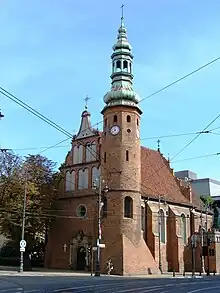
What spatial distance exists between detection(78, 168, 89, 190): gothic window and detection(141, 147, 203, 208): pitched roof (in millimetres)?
6080

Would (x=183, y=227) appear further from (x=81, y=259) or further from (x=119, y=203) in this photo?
(x=119, y=203)

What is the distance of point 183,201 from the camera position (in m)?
54.7

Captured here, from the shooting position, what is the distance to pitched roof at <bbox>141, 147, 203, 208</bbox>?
50353mm

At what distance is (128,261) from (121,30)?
23.4 meters

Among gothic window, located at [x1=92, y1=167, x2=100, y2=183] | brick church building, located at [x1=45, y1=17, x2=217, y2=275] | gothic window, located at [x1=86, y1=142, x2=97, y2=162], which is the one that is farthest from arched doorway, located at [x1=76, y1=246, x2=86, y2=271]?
gothic window, located at [x1=86, y1=142, x2=97, y2=162]

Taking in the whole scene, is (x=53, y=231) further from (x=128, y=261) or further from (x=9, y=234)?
(x=128, y=261)

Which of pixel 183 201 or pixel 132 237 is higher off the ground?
pixel 183 201

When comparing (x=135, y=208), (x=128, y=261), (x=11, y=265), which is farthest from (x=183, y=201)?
(x=11, y=265)

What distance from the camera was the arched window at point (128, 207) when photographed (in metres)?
42.3

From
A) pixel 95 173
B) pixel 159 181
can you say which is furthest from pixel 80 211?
pixel 159 181

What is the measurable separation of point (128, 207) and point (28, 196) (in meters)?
9.35

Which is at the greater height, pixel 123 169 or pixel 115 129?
pixel 115 129

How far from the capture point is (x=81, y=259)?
45875mm

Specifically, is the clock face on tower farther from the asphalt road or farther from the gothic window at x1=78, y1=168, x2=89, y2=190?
the asphalt road
